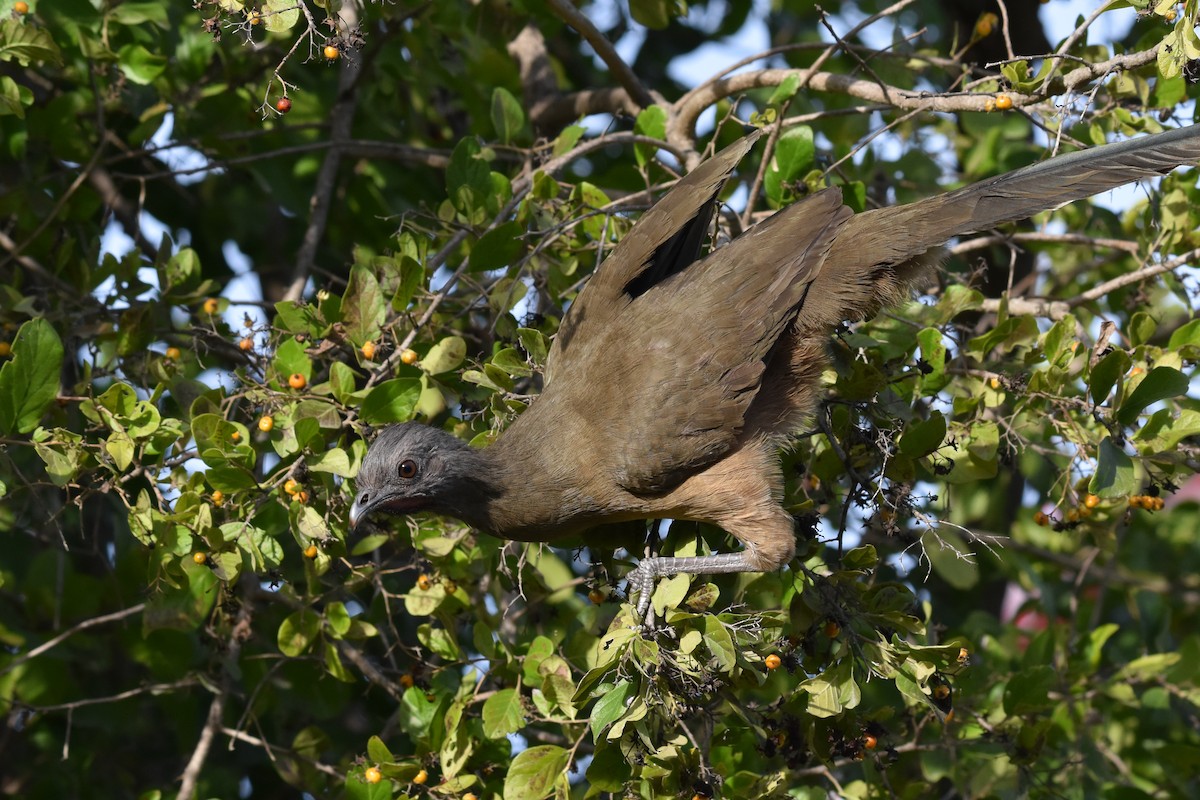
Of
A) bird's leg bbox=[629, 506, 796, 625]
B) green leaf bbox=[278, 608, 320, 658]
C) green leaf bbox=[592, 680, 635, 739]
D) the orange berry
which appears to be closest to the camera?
green leaf bbox=[592, 680, 635, 739]

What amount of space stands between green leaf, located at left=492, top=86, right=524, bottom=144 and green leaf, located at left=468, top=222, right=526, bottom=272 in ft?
2.56

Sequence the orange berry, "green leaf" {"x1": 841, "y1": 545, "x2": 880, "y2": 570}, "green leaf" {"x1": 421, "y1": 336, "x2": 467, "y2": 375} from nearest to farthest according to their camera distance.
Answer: "green leaf" {"x1": 841, "y1": 545, "x2": 880, "y2": 570} → "green leaf" {"x1": 421, "y1": 336, "x2": 467, "y2": 375} → the orange berry

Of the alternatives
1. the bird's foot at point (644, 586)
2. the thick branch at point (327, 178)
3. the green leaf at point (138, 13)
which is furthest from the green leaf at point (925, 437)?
the green leaf at point (138, 13)

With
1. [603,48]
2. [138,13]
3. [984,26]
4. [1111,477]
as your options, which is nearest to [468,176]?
[603,48]

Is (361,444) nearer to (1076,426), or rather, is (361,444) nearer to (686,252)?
(686,252)

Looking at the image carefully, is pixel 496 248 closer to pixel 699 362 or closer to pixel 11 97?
pixel 699 362

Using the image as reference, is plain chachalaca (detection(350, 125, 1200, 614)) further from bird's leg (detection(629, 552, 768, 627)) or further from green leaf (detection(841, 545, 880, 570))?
green leaf (detection(841, 545, 880, 570))

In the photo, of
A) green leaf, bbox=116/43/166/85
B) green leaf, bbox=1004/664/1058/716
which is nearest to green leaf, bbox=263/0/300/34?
green leaf, bbox=116/43/166/85

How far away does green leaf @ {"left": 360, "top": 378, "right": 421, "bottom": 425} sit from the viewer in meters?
3.41

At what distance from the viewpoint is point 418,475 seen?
3592 mm

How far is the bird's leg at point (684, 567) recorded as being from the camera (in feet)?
11.0

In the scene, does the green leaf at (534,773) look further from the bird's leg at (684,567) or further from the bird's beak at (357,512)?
the bird's beak at (357,512)

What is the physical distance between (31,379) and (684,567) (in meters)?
1.95

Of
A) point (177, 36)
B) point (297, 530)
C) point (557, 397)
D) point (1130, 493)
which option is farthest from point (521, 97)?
point (1130, 493)
